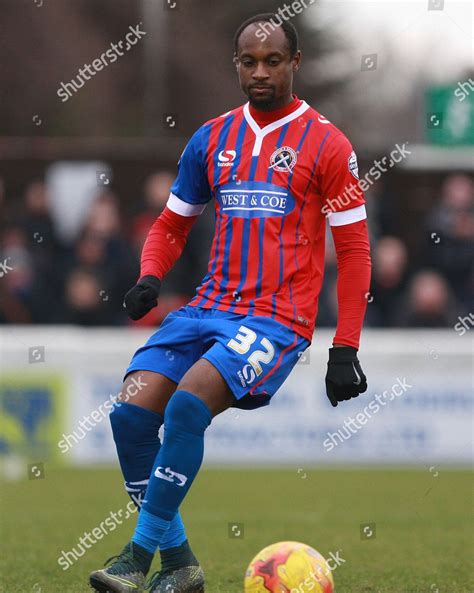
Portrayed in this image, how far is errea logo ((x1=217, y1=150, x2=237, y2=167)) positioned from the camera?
5.55m

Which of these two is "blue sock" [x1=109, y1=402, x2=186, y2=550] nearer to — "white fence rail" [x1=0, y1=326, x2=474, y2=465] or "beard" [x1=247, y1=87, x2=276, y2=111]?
"beard" [x1=247, y1=87, x2=276, y2=111]

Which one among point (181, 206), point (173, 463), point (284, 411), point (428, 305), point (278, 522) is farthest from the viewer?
point (428, 305)

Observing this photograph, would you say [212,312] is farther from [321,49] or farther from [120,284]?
[321,49]

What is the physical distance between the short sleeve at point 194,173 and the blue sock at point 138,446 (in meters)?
1.05

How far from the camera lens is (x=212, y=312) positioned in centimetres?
548

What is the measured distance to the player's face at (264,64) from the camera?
5.37 m

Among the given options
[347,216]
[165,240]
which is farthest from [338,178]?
[165,240]

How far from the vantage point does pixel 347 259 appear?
5.51 metres

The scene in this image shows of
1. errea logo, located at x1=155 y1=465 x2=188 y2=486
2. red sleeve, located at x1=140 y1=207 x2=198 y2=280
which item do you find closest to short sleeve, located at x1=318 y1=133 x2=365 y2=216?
red sleeve, located at x1=140 y1=207 x2=198 y2=280

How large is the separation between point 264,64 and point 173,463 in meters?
1.74

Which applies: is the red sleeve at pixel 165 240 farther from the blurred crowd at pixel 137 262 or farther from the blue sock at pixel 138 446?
the blurred crowd at pixel 137 262

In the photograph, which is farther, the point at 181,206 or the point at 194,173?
the point at 181,206

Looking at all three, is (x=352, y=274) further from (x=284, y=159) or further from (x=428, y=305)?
(x=428, y=305)

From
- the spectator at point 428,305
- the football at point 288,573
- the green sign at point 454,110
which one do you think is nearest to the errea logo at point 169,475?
the football at point 288,573
